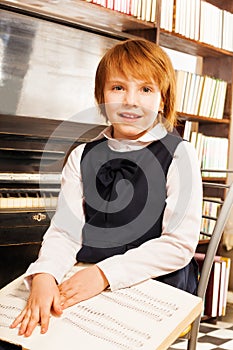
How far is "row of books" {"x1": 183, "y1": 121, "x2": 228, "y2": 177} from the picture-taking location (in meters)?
3.56

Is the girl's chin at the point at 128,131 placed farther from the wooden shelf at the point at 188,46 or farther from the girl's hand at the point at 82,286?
the wooden shelf at the point at 188,46

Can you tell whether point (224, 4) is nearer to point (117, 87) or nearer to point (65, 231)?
point (117, 87)

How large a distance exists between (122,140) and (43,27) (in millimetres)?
1311

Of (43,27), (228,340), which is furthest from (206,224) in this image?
(43,27)

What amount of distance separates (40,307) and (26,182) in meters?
1.43

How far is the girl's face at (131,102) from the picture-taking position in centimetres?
141

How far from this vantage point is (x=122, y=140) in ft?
4.90

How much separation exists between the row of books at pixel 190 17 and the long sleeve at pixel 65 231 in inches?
61.2

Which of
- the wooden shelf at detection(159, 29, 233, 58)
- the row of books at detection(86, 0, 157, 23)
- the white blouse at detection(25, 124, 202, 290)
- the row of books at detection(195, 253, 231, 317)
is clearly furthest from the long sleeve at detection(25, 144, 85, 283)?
the row of books at detection(195, 253, 231, 317)

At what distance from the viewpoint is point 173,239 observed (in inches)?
52.2

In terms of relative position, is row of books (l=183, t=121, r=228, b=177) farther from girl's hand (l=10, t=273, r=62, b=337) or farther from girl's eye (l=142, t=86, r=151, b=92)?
girl's hand (l=10, t=273, r=62, b=337)

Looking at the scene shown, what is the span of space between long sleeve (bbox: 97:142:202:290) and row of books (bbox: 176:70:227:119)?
2021 millimetres

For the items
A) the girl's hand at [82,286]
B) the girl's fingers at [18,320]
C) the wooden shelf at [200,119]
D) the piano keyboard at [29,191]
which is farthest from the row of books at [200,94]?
the girl's fingers at [18,320]

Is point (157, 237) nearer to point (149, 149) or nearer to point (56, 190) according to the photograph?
point (149, 149)
